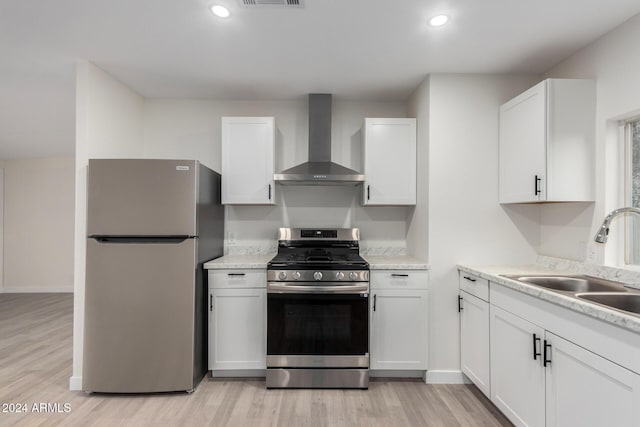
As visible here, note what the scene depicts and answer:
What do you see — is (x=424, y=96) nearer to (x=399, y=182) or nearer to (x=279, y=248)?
(x=399, y=182)

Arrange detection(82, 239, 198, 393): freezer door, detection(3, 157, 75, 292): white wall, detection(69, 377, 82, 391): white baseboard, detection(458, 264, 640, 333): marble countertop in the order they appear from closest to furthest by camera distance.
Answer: detection(458, 264, 640, 333): marble countertop < detection(82, 239, 198, 393): freezer door < detection(69, 377, 82, 391): white baseboard < detection(3, 157, 75, 292): white wall

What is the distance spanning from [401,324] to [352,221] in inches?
43.4

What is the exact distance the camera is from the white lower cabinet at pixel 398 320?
2.50 meters

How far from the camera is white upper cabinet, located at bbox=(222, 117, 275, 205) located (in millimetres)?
2818

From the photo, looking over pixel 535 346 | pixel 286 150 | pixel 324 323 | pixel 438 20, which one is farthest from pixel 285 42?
pixel 535 346

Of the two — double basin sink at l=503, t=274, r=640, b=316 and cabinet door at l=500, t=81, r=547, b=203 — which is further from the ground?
cabinet door at l=500, t=81, r=547, b=203

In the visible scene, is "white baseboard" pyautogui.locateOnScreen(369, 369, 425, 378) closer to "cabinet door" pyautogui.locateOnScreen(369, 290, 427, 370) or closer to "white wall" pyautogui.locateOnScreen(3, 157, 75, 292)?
"cabinet door" pyautogui.locateOnScreen(369, 290, 427, 370)

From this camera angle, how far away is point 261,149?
2820 mm

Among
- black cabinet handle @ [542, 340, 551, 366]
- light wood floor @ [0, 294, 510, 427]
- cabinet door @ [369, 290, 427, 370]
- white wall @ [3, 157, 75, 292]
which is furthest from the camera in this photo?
white wall @ [3, 157, 75, 292]

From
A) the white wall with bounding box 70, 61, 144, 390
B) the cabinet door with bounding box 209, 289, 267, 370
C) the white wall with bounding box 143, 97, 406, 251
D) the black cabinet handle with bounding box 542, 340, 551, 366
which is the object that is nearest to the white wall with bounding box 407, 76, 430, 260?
the white wall with bounding box 143, 97, 406, 251

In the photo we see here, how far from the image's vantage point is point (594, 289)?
1.91 m

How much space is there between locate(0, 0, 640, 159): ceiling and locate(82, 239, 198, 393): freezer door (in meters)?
1.39

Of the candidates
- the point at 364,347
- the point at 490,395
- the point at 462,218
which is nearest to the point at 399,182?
the point at 462,218

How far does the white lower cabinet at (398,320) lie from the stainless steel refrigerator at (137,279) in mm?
1410
